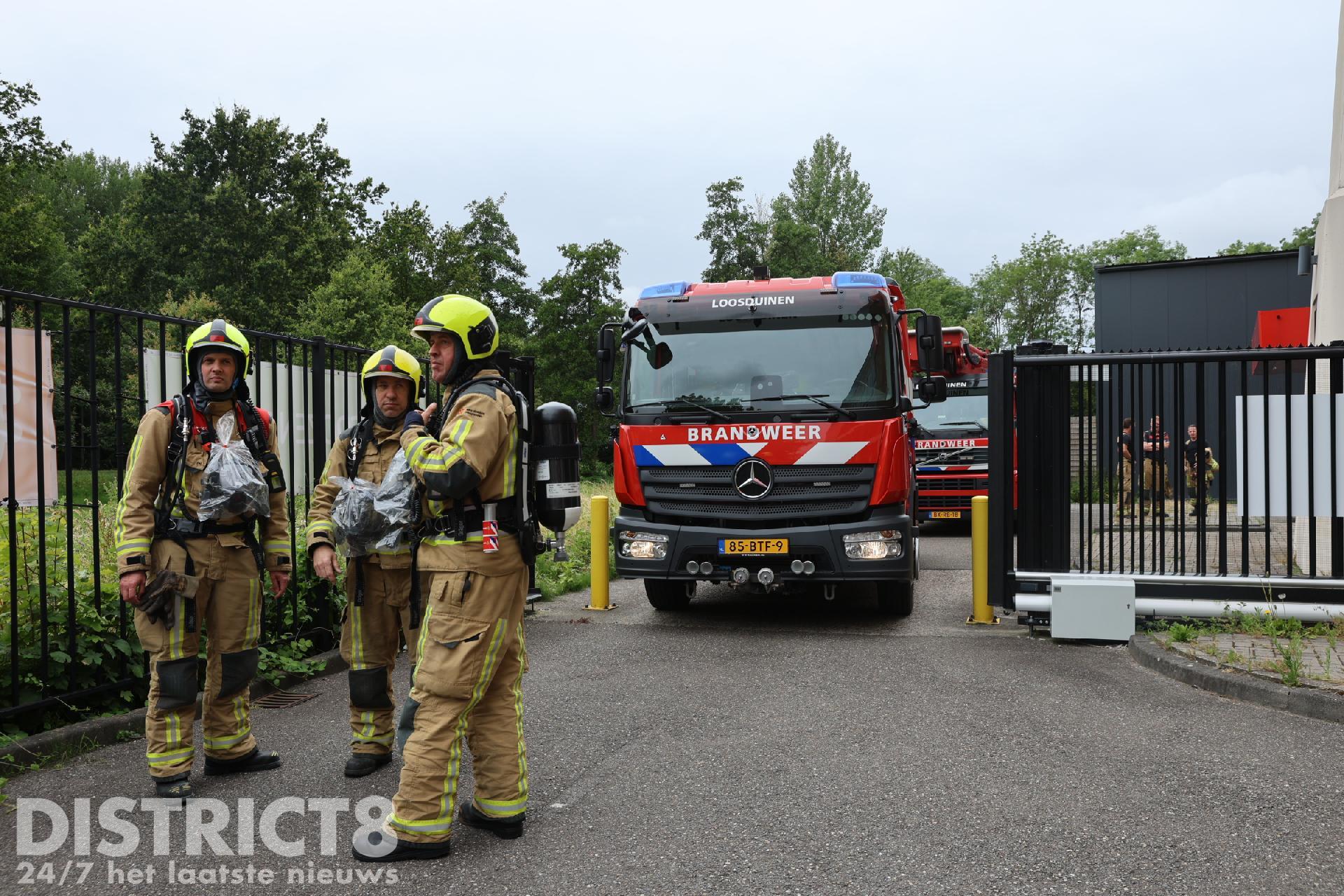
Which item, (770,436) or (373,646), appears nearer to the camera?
(373,646)

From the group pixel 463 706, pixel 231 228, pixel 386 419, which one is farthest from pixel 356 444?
pixel 231 228

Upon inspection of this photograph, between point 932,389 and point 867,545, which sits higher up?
point 932,389

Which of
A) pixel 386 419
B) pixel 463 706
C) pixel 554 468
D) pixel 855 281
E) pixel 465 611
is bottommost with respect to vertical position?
pixel 463 706

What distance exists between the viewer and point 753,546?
26.6ft

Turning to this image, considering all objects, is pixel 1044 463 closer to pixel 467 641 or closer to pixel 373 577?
pixel 373 577

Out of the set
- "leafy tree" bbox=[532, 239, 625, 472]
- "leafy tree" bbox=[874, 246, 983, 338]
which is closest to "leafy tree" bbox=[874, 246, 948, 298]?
→ "leafy tree" bbox=[874, 246, 983, 338]

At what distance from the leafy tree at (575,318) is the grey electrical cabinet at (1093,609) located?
127ft

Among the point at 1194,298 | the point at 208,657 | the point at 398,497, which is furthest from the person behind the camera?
the point at 1194,298

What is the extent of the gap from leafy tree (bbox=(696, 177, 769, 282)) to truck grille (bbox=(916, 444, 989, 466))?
124 feet

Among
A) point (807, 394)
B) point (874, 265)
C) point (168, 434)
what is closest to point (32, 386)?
point (168, 434)

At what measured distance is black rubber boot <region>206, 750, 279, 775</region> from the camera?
4.75 m

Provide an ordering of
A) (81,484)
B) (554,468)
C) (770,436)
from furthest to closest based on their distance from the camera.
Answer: (770,436), (81,484), (554,468)

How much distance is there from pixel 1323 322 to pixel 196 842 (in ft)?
38.7

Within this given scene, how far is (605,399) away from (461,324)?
4.96m
